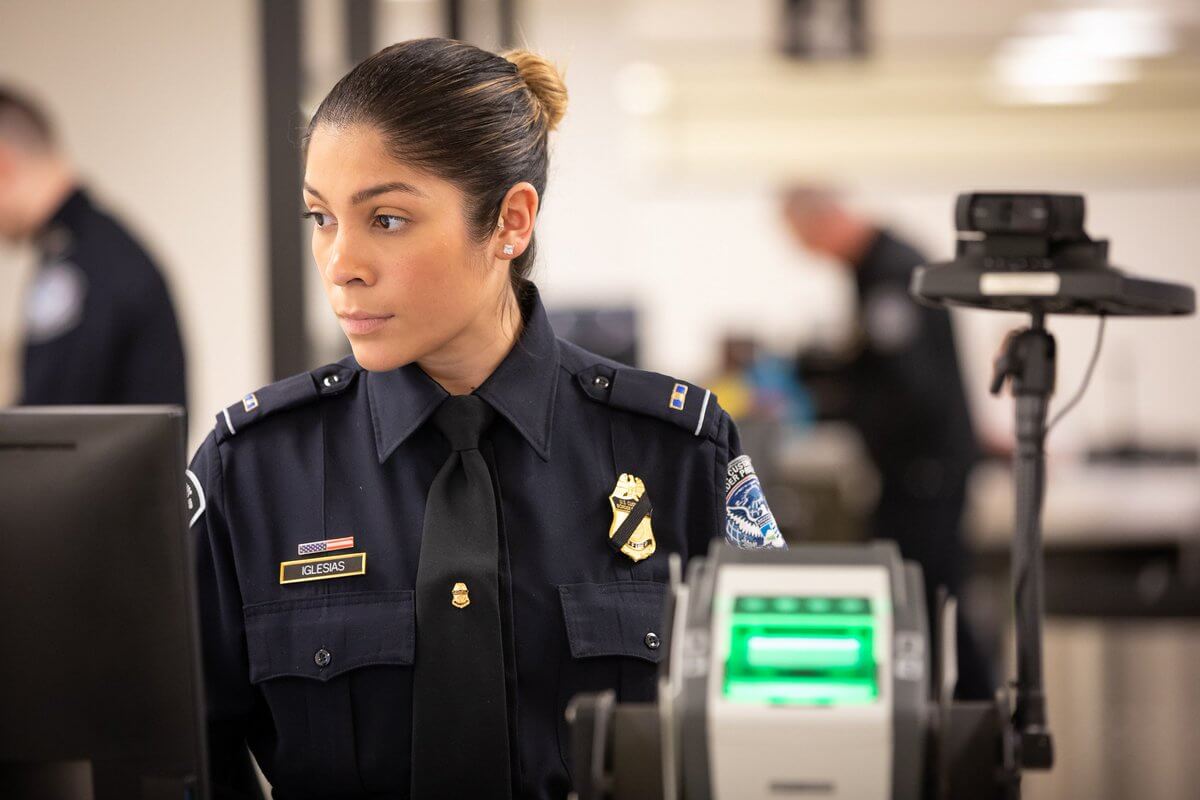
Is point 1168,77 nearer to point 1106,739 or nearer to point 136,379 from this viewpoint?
point 1106,739

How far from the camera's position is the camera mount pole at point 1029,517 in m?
1.27

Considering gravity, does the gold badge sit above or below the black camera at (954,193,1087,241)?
below

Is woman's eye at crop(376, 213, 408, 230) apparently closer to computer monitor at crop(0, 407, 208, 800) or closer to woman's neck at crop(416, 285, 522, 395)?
woman's neck at crop(416, 285, 522, 395)

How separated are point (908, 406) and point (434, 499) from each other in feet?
10.5

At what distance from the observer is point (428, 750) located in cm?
135

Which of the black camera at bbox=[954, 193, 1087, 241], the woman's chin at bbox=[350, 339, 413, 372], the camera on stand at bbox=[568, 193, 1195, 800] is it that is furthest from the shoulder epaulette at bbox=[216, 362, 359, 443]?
the black camera at bbox=[954, 193, 1087, 241]

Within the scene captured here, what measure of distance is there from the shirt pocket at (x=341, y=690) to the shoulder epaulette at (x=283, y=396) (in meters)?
0.22

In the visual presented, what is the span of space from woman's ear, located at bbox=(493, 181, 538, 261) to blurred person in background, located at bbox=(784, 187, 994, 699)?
2971mm

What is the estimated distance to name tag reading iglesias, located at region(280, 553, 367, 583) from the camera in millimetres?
1412

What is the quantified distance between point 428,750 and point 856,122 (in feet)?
20.5

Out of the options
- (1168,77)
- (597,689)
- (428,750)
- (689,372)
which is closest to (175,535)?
(428,750)

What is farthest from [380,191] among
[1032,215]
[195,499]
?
[1032,215]

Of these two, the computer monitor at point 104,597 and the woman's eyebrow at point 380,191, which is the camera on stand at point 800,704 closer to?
the computer monitor at point 104,597

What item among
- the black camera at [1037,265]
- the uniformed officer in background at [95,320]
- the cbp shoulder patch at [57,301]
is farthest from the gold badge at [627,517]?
the cbp shoulder patch at [57,301]
